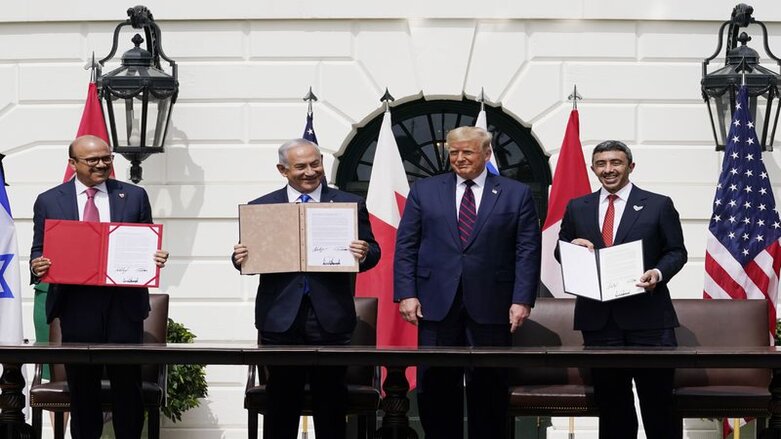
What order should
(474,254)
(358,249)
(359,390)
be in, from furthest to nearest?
1. (359,390)
2. (474,254)
3. (358,249)

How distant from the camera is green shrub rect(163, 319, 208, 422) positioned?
7.93m

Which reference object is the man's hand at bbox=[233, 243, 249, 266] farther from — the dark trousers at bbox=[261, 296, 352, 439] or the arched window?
the arched window

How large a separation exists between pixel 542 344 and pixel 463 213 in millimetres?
1082

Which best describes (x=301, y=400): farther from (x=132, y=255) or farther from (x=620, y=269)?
(x=620, y=269)

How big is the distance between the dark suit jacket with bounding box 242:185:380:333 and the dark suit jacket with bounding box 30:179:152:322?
576 millimetres

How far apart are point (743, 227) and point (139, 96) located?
3.71 m

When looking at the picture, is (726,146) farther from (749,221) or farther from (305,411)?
(305,411)

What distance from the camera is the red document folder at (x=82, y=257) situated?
593 centimetres

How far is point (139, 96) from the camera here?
8328 mm

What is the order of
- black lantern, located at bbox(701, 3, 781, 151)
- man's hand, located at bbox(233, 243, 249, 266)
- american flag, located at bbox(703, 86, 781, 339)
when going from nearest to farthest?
1. man's hand, located at bbox(233, 243, 249, 266)
2. american flag, located at bbox(703, 86, 781, 339)
3. black lantern, located at bbox(701, 3, 781, 151)

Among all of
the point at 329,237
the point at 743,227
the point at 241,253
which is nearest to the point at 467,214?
the point at 329,237

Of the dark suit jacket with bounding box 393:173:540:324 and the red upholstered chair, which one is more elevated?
the dark suit jacket with bounding box 393:173:540:324

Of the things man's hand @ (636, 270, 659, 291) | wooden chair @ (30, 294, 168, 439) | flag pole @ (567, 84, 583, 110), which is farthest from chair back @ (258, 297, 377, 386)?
flag pole @ (567, 84, 583, 110)

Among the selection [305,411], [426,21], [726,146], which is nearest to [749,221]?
[726,146]
